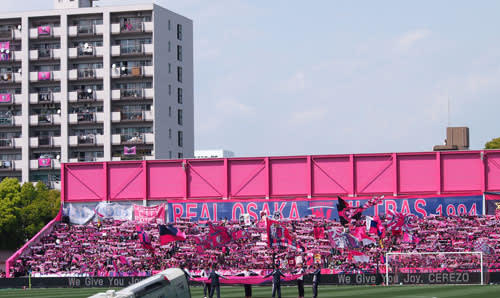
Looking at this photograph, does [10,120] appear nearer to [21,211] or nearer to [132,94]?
[132,94]

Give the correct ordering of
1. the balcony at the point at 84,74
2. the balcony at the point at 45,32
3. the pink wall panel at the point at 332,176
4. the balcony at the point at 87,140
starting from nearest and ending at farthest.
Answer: the pink wall panel at the point at 332,176 < the balcony at the point at 87,140 < the balcony at the point at 84,74 < the balcony at the point at 45,32

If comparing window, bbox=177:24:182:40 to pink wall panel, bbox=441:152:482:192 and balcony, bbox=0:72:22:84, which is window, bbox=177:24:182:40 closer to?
balcony, bbox=0:72:22:84

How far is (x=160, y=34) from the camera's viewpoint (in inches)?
4449

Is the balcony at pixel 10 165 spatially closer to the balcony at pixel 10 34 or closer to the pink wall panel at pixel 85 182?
the balcony at pixel 10 34

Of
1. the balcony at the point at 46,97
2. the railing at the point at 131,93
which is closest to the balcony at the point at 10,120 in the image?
the balcony at the point at 46,97

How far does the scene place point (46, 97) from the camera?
11394 centimetres

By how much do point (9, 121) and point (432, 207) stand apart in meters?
70.0

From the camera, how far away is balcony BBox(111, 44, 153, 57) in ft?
366

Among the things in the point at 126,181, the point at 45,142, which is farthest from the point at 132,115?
the point at 126,181

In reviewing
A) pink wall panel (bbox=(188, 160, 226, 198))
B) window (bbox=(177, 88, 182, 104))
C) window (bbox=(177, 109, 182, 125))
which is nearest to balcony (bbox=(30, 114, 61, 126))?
window (bbox=(177, 109, 182, 125))

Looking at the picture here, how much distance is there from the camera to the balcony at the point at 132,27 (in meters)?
111

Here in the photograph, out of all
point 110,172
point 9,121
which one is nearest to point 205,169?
point 110,172

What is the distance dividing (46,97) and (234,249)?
2293 inches

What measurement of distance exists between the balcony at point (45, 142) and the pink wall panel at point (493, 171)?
65731 millimetres
